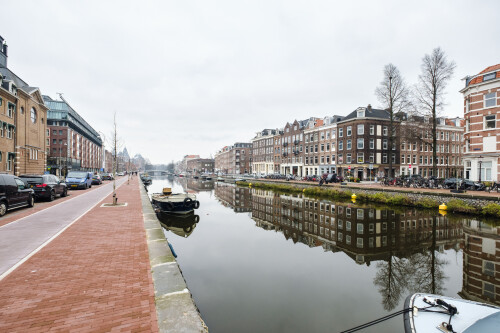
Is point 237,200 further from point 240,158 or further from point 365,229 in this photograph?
point 240,158

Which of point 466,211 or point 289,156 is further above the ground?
point 289,156

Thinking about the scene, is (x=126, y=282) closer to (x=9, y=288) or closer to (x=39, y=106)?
(x=9, y=288)

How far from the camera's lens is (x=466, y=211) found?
1753 cm

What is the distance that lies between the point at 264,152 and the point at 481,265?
72861 millimetres

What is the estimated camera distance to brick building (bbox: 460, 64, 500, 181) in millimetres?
25062

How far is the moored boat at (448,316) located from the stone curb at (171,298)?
3.42 metres

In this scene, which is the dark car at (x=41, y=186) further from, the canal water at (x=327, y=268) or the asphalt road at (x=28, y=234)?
the canal water at (x=327, y=268)

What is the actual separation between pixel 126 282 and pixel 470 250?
44.5 feet

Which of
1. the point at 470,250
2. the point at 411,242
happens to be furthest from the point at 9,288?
the point at 470,250

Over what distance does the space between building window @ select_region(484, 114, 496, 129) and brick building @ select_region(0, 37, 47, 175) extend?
51.8 metres

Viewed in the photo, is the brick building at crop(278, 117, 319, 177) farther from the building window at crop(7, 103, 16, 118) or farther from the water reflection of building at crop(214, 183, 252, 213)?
the building window at crop(7, 103, 16, 118)

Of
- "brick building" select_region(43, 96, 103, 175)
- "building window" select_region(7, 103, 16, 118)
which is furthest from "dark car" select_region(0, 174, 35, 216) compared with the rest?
"brick building" select_region(43, 96, 103, 175)

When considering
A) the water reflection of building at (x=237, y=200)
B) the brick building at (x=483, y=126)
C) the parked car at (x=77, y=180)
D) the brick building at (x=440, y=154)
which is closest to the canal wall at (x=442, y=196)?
the brick building at (x=483, y=126)

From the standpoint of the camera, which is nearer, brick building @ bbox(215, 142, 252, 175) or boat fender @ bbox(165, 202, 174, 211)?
boat fender @ bbox(165, 202, 174, 211)
